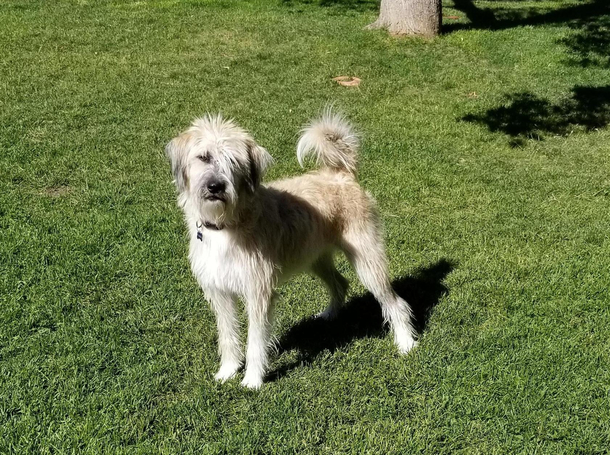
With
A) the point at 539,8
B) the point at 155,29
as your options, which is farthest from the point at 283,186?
the point at 539,8

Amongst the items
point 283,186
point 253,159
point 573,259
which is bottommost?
point 573,259

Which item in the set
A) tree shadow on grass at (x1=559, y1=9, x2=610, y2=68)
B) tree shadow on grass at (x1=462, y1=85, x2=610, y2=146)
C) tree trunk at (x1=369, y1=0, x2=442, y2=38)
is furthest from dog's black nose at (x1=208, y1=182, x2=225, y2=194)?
tree shadow on grass at (x1=559, y1=9, x2=610, y2=68)

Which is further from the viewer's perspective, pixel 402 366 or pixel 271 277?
pixel 402 366

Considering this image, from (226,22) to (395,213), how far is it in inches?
321

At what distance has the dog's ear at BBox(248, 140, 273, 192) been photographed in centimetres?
361

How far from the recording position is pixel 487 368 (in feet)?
14.6

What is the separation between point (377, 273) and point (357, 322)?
677 millimetres

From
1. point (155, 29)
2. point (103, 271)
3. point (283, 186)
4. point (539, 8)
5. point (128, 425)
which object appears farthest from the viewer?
point (539, 8)

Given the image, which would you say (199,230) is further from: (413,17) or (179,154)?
(413,17)

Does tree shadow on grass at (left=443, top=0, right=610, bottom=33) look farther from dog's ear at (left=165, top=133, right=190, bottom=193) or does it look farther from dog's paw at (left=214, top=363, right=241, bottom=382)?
dog's ear at (left=165, top=133, right=190, bottom=193)

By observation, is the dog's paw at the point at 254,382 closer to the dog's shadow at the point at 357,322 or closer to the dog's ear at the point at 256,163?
the dog's shadow at the point at 357,322

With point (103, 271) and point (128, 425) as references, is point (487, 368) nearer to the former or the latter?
point (128, 425)

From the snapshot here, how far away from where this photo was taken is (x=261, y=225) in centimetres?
387

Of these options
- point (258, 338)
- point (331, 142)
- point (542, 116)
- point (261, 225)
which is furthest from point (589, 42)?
point (258, 338)
